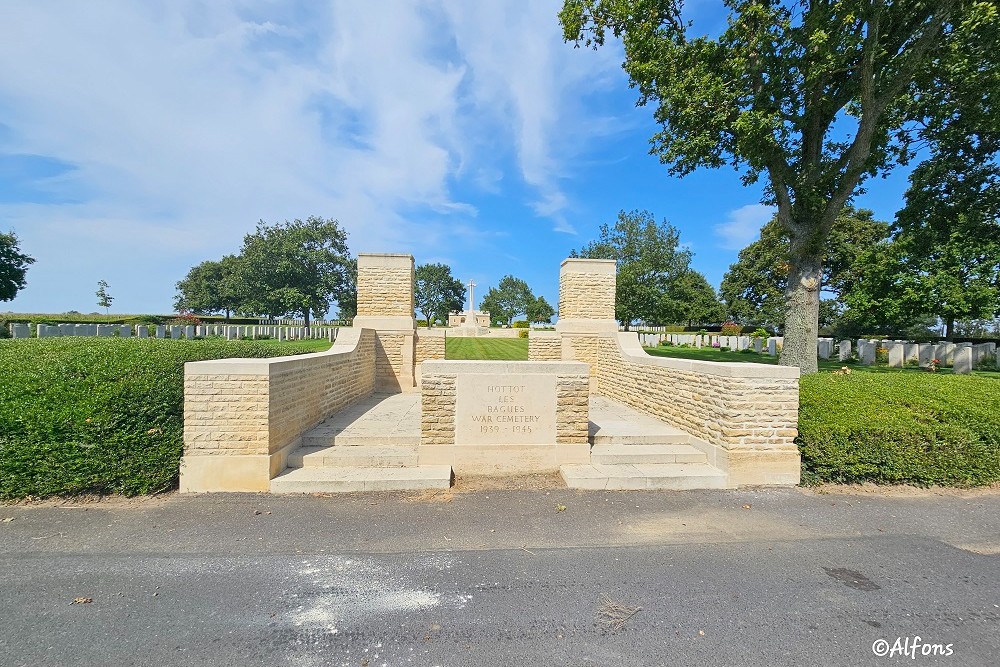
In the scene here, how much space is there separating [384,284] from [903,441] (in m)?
10.6

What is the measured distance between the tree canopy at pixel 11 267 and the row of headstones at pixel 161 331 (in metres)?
19.6

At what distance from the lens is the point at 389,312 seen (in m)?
10.7

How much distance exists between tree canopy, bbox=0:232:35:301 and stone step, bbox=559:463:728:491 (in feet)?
168

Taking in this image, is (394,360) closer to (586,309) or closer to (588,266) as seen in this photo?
(586,309)

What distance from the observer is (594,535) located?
4.01 metres

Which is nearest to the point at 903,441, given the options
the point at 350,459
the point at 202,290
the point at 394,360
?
the point at 350,459

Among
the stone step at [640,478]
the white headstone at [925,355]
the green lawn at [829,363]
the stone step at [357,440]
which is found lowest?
the stone step at [640,478]

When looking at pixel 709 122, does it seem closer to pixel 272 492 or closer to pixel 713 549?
pixel 713 549

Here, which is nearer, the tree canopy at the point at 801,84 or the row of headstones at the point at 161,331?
the tree canopy at the point at 801,84

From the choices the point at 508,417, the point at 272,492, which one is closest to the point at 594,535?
the point at 508,417

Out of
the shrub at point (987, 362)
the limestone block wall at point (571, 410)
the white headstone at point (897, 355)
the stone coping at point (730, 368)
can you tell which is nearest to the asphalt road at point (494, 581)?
the limestone block wall at point (571, 410)

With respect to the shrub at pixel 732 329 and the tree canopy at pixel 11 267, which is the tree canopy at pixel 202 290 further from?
the shrub at pixel 732 329

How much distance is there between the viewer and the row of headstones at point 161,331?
1684 centimetres

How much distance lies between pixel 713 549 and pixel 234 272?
61.7m
